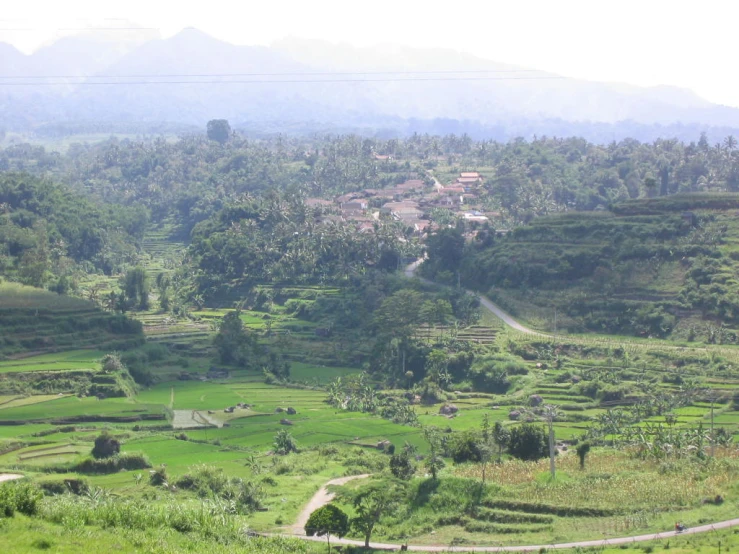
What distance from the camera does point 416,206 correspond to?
8100 centimetres

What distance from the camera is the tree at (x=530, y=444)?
30672 mm

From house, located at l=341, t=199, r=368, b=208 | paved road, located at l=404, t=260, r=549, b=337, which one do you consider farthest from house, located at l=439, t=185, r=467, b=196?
paved road, located at l=404, t=260, r=549, b=337

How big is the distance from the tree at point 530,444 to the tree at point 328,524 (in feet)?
26.6

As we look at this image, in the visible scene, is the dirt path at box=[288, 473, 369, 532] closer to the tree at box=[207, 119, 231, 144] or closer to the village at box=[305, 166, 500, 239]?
the village at box=[305, 166, 500, 239]

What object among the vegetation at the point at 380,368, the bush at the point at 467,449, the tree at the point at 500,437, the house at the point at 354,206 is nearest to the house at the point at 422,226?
the vegetation at the point at 380,368

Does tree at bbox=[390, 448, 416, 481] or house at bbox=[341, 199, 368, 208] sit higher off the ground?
house at bbox=[341, 199, 368, 208]

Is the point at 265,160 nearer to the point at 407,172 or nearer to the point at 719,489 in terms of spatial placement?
the point at 407,172

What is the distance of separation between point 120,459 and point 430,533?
12663 millimetres

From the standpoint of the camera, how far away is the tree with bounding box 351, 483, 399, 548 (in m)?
24.4

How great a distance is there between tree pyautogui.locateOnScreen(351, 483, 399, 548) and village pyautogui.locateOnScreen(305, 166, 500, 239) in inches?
1640

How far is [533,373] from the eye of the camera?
45062 millimetres

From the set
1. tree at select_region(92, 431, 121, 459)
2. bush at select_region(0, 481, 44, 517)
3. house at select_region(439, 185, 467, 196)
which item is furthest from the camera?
house at select_region(439, 185, 467, 196)

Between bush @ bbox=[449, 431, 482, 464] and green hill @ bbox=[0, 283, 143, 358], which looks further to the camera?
green hill @ bbox=[0, 283, 143, 358]

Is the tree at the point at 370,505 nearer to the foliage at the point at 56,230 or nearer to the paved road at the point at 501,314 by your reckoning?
the paved road at the point at 501,314
